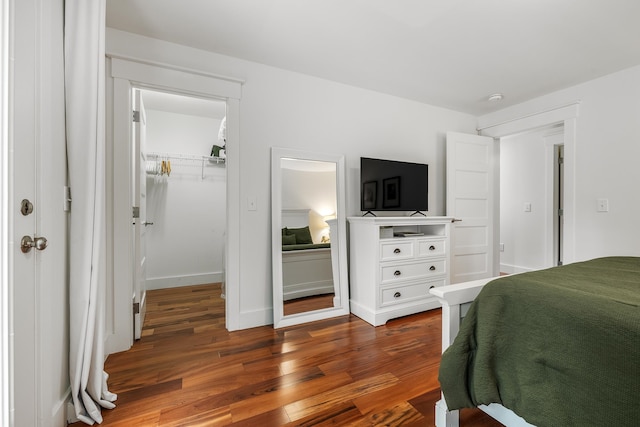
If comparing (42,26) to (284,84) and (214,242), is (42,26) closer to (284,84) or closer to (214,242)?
(284,84)

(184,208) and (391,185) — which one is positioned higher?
(391,185)

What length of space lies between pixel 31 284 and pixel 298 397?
1.28 metres

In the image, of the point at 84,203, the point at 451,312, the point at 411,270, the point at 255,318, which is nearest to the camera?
the point at 451,312

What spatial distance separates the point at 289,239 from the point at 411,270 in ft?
3.96

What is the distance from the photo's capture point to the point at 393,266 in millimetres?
2449

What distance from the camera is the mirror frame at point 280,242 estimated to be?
233 cm

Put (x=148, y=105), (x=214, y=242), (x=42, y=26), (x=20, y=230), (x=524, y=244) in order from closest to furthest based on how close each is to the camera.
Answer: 1. (x=20, y=230)
2. (x=42, y=26)
3. (x=148, y=105)
4. (x=214, y=242)
5. (x=524, y=244)

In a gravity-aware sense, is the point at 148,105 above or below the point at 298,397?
above

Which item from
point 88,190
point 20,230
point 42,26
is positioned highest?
point 42,26

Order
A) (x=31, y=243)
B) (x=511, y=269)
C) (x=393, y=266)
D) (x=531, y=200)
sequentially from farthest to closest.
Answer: (x=511, y=269)
(x=531, y=200)
(x=393, y=266)
(x=31, y=243)

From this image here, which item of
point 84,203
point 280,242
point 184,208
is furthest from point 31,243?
point 184,208

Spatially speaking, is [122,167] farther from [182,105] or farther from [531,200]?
[531,200]

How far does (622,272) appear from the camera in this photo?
125 centimetres

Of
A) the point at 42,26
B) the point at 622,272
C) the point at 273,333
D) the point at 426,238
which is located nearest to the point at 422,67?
the point at 426,238
